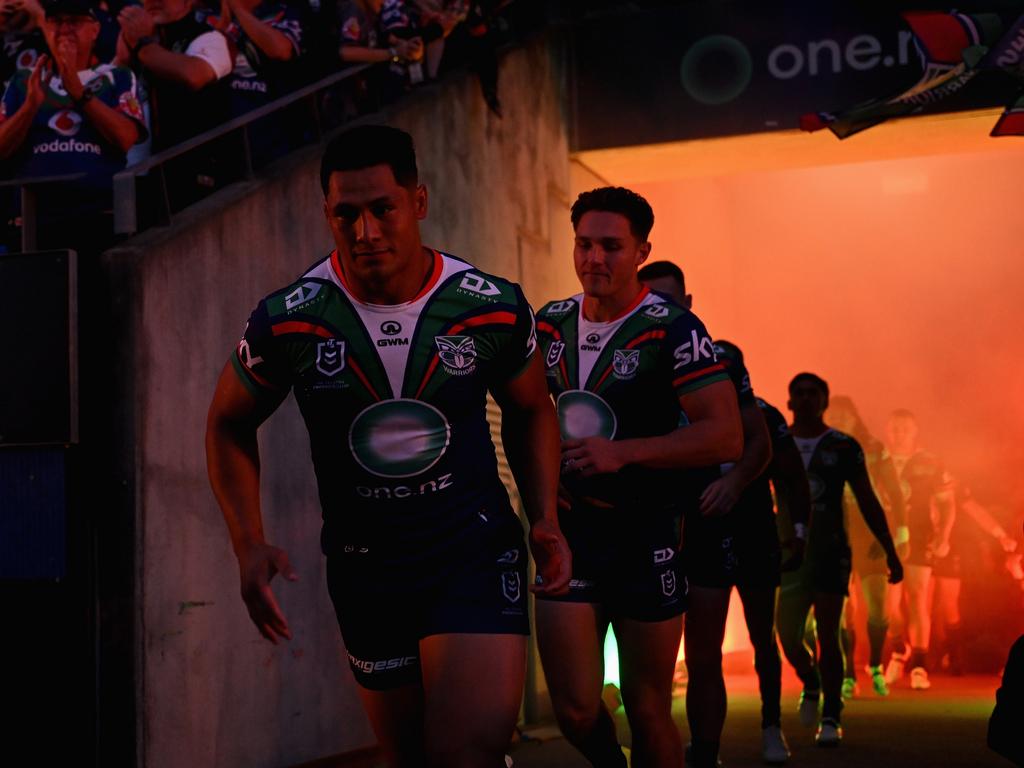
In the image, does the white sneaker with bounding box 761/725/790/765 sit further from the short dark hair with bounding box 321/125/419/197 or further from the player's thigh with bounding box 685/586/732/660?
the short dark hair with bounding box 321/125/419/197

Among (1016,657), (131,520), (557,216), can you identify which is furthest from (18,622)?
(557,216)

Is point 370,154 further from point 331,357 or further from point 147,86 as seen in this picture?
point 147,86

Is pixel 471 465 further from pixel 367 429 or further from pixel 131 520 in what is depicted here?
pixel 131 520

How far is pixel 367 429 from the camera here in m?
4.31

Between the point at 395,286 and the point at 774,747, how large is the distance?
5766mm

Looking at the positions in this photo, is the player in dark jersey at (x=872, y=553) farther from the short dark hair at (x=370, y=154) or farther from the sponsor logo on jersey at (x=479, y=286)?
the short dark hair at (x=370, y=154)

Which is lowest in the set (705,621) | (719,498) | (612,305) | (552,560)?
(705,621)

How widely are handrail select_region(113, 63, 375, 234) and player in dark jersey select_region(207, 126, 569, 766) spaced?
3.00 meters

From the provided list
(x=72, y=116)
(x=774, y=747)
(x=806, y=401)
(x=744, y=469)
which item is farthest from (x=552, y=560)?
(x=806, y=401)

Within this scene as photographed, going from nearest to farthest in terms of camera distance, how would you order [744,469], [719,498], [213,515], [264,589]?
[264,589] < [719,498] < [744,469] < [213,515]

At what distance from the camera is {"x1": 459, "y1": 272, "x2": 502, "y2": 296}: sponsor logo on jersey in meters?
4.42

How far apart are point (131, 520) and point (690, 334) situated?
2769 mm

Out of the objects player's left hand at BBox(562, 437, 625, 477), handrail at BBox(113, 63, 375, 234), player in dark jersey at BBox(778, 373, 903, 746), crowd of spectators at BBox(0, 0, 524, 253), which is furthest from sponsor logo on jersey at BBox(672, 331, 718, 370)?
player in dark jersey at BBox(778, 373, 903, 746)

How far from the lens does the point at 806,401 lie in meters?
11.2
